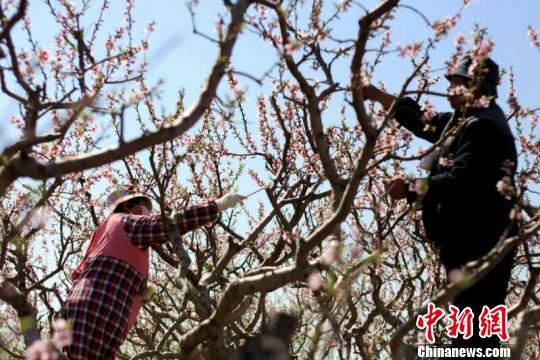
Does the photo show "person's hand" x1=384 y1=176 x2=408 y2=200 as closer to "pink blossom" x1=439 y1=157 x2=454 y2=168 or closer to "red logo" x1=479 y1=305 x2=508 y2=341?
"pink blossom" x1=439 y1=157 x2=454 y2=168

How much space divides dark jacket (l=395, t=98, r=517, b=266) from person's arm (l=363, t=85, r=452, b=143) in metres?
0.45

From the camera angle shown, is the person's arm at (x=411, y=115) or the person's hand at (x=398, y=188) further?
the person's arm at (x=411, y=115)

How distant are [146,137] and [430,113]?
182cm

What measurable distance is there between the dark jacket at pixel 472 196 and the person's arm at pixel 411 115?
45cm

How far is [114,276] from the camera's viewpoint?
3807 mm

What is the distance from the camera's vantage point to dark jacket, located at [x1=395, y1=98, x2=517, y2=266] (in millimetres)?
3170

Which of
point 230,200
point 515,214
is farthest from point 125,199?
point 515,214

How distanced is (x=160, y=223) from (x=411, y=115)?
163cm

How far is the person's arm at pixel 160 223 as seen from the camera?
3658mm

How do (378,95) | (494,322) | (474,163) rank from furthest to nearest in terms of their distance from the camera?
(378,95) → (474,163) → (494,322)

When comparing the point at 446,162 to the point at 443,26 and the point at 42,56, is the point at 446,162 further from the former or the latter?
the point at 42,56

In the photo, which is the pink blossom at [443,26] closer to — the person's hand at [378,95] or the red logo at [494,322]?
the person's hand at [378,95]

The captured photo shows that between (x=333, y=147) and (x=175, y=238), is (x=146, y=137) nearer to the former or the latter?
(x=175, y=238)

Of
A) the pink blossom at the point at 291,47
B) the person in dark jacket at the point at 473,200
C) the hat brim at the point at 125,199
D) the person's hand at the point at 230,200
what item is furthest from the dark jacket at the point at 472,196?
the hat brim at the point at 125,199
